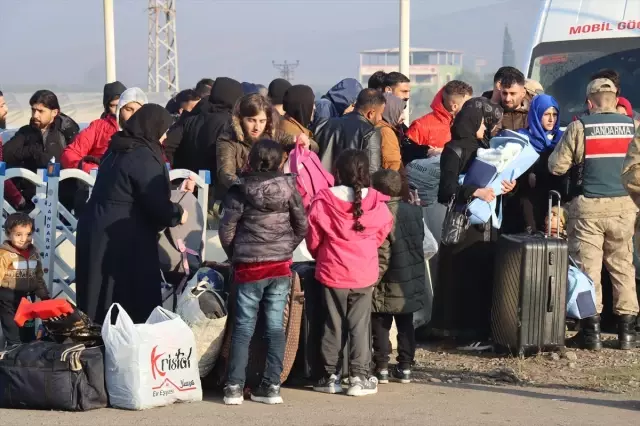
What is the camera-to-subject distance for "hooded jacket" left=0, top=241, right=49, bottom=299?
8.91 metres

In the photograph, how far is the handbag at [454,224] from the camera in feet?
31.1

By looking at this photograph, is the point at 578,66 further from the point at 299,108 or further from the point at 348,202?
the point at 348,202

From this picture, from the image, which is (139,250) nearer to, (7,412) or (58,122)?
(7,412)

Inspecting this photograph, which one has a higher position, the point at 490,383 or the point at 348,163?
the point at 348,163

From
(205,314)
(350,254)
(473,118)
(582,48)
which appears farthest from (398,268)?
(582,48)

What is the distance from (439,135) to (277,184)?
3555mm

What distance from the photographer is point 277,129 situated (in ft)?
29.0

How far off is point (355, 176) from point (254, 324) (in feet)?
3.62

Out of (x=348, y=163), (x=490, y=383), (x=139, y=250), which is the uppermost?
(x=348, y=163)

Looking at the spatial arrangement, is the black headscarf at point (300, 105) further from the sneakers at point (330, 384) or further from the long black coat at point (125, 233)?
the sneakers at point (330, 384)

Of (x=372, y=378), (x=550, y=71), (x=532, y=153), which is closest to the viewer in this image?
(x=372, y=378)

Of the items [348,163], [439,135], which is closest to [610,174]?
[439,135]

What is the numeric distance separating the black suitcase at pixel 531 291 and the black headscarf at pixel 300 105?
1.84m

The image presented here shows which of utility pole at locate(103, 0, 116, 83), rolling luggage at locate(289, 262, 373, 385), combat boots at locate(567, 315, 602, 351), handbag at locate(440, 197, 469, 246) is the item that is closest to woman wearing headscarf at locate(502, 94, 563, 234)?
handbag at locate(440, 197, 469, 246)
